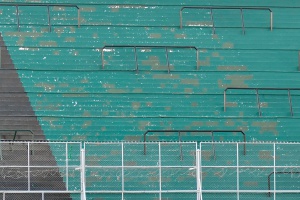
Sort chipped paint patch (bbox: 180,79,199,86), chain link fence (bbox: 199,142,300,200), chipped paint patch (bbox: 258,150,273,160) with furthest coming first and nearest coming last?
chipped paint patch (bbox: 180,79,199,86) → chipped paint patch (bbox: 258,150,273,160) → chain link fence (bbox: 199,142,300,200)

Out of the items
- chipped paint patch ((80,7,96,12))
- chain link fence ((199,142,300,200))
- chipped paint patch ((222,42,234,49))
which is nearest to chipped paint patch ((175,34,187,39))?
chipped paint patch ((222,42,234,49))

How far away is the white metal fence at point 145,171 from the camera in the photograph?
18984mm

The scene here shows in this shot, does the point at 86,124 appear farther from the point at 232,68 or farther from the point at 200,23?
the point at 200,23

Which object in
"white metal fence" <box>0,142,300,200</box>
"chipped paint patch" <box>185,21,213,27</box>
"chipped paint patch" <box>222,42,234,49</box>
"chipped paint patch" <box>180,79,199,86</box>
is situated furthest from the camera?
"chipped paint patch" <box>185,21,213,27</box>

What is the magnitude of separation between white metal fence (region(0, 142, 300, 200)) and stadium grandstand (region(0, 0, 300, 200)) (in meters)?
0.03

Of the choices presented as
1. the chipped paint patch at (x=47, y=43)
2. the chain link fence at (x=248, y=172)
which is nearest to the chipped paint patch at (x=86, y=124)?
the chipped paint patch at (x=47, y=43)

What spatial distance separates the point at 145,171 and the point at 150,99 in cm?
254

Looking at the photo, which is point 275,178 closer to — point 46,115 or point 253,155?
point 253,155

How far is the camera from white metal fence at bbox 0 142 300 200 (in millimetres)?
18984

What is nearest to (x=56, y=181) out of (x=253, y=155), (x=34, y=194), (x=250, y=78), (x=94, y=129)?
(x=34, y=194)

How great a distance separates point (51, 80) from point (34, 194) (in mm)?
3374

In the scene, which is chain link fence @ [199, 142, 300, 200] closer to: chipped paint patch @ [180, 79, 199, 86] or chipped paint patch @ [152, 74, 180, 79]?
chipped paint patch @ [180, 79, 199, 86]

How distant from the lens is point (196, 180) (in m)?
19.1

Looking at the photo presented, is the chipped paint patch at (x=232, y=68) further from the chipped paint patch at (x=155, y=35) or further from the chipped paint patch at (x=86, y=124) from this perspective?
the chipped paint patch at (x=86, y=124)
